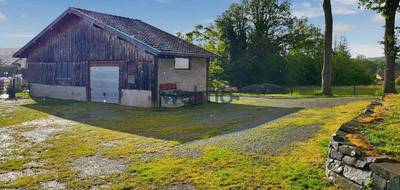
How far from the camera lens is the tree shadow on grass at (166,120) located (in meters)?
10.4

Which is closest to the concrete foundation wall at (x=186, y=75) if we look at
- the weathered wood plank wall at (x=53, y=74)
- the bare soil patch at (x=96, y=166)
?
the weathered wood plank wall at (x=53, y=74)

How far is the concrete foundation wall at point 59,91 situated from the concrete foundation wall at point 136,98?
386 centimetres

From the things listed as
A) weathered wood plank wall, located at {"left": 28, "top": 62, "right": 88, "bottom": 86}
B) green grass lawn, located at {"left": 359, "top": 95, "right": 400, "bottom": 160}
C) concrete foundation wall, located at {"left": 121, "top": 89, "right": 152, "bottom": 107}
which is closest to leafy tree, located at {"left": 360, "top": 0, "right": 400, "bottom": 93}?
green grass lawn, located at {"left": 359, "top": 95, "right": 400, "bottom": 160}

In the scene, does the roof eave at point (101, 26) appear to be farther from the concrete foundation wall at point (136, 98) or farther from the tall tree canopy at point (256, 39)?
the tall tree canopy at point (256, 39)

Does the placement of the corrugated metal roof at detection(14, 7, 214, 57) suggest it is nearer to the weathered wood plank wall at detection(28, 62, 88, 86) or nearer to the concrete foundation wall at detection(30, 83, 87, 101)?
the weathered wood plank wall at detection(28, 62, 88, 86)

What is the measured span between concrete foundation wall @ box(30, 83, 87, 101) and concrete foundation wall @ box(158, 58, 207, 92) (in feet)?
21.2

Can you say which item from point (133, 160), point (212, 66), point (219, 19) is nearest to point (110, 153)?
point (133, 160)

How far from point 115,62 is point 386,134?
601 inches

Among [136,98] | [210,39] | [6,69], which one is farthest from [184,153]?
[6,69]

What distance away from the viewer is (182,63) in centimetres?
1853

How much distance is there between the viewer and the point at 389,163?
15.6ft

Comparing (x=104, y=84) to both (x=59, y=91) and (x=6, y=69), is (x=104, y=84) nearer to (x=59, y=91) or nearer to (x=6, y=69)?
(x=59, y=91)

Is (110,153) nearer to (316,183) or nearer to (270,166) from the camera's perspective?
(270,166)

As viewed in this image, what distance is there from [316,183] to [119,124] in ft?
27.4
